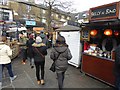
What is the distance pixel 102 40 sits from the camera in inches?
329

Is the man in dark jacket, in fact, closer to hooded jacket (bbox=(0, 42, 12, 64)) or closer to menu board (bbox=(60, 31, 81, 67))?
hooded jacket (bbox=(0, 42, 12, 64))

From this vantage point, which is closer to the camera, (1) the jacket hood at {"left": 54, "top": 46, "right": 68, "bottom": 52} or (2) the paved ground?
(1) the jacket hood at {"left": 54, "top": 46, "right": 68, "bottom": 52}

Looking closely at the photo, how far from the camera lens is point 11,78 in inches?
280

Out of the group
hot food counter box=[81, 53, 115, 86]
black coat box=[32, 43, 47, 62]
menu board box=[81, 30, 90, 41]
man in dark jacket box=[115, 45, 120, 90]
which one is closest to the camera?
man in dark jacket box=[115, 45, 120, 90]

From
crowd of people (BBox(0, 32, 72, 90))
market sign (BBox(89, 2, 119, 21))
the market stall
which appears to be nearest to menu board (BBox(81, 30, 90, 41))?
the market stall

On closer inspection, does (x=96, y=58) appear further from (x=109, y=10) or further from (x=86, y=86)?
(x=109, y=10)

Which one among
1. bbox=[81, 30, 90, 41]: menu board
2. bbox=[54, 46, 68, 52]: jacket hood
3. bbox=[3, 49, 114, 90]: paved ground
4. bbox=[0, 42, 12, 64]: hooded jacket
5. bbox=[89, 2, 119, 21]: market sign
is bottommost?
bbox=[3, 49, 114, 90]: paved ground

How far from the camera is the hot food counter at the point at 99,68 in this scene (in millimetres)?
6609

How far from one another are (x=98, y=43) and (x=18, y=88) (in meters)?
4.36

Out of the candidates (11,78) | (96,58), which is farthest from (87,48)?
(11,78)

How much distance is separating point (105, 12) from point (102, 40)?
183cm

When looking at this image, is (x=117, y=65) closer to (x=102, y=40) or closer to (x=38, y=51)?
(x=38, y=51)

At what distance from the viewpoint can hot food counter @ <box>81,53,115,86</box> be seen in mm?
6609

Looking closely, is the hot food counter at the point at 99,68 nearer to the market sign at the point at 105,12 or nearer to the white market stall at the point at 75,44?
the white market stall at the point at 75,44
